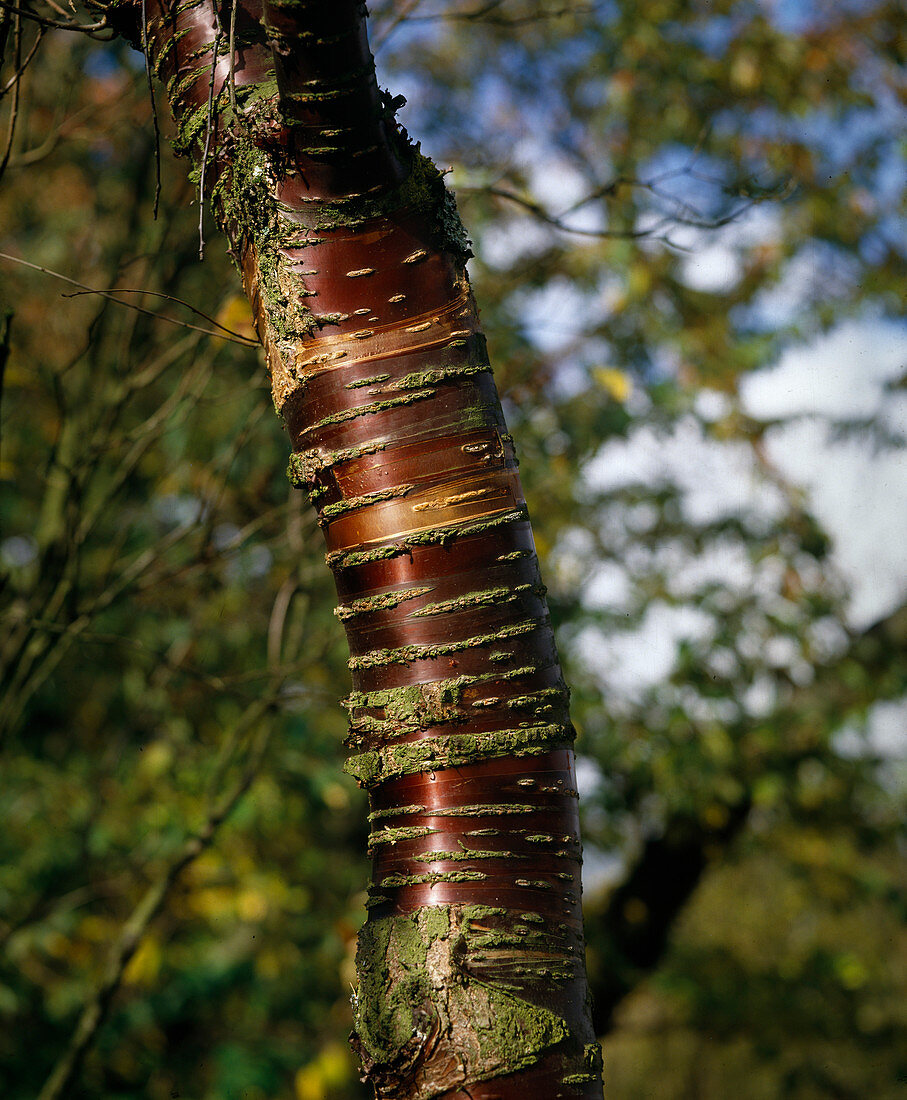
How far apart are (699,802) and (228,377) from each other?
2.83 m

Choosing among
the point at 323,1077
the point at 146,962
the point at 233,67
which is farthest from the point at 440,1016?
the point at 323,1077

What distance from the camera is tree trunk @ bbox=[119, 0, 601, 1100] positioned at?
0.85 m

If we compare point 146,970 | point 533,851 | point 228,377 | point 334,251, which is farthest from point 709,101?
point 146,970

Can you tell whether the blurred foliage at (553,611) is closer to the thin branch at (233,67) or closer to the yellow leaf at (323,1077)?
the yellow leaf at (323,1077)

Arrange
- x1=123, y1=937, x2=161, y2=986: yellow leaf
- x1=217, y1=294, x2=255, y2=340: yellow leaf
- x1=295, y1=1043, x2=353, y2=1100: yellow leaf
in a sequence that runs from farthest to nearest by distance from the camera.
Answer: x1=295, y1=1043, x2=353, y2=1100: yellow leaf < x1=123, y1=937, x2=161, y2=986: yellow leaf < x1=217, y1=294, x2=255, y2=340: yellow leaf

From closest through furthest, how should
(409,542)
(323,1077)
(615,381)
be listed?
1. (409,542)
2. (615,381)
3. (323,1077)

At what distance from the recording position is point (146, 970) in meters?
3.62

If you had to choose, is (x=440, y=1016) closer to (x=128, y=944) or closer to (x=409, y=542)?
(x=409, y=542)

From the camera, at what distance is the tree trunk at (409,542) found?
0.85m

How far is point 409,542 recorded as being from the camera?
939mm

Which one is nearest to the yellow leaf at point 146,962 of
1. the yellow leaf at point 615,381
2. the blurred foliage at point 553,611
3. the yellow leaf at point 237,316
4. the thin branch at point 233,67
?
the blurred foliage at point 553,611

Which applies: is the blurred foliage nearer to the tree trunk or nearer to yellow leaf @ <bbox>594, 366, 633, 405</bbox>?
yellow leaf @ <bbox>594, 366, 633, 405</bbox>

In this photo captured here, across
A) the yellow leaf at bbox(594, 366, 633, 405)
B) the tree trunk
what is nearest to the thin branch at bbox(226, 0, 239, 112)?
the tree trunk

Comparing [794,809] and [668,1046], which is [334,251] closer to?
[794,809]
